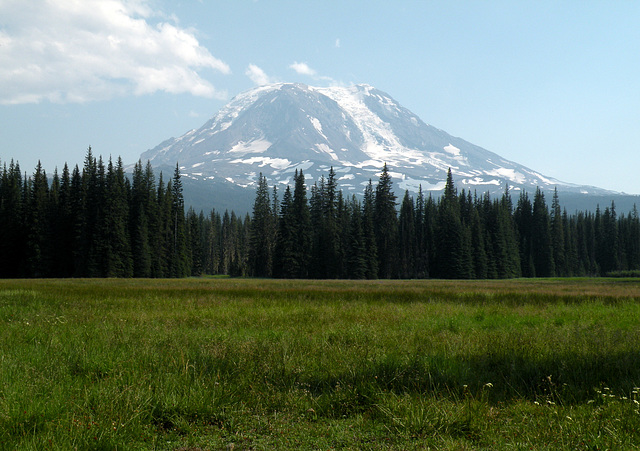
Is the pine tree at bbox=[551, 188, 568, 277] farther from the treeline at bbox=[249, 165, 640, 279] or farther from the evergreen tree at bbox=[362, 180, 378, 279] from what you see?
the evergreen tree at bbox=[362, 180, 378, 279]

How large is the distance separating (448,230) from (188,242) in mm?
61886

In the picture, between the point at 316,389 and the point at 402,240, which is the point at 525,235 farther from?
the point at 316,389

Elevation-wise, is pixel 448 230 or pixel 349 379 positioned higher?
pixel 448 230

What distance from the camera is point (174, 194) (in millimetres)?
99812

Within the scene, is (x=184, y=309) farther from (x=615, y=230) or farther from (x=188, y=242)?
(x=615, y=230)

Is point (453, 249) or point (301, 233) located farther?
point (301, 233)

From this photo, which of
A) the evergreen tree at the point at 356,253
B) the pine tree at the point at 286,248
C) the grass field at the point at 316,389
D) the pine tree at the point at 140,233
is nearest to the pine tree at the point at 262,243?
the pine tree at the point at 286,248

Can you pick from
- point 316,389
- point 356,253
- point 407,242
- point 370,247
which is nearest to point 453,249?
point 407,242

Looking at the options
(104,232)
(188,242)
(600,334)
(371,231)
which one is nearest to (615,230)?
(371,231)

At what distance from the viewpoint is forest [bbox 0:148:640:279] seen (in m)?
72.1

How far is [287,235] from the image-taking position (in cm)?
8769

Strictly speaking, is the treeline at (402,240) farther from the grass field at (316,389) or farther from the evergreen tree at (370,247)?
the grass field at (316,389)

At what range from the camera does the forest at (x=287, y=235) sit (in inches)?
2840

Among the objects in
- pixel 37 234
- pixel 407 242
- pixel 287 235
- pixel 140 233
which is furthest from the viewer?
pixel 407 242
